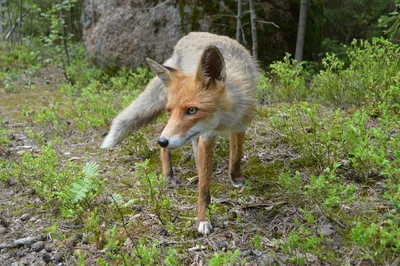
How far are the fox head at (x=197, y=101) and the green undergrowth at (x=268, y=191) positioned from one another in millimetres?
387

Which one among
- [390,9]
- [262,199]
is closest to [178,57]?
[262,199]

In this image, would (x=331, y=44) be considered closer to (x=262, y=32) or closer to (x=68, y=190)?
(x=262, y=32)

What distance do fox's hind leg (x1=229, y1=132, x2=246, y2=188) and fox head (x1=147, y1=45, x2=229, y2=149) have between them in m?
0.72

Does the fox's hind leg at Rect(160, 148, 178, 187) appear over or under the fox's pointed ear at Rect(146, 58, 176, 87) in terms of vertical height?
under

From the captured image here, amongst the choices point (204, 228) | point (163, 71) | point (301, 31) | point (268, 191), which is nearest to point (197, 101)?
point (163, 71)

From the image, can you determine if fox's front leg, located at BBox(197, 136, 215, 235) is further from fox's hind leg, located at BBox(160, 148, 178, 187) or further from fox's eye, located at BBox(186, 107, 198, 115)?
fox's hind leg, located at BBox(160, 148, 178, 187)

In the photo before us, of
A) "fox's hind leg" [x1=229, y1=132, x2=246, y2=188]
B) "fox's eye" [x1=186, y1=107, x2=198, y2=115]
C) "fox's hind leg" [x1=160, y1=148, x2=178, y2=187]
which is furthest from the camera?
"fox's hind leg" [x1=160, y1=148, x2=178, y2=187]

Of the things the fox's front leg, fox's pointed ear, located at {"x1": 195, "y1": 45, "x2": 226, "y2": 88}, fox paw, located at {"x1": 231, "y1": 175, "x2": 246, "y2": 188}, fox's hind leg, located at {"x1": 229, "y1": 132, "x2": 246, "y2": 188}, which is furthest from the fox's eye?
fox paw, located at {"x1": 231, "y1": 175, "x2": 246, "y2": 188}

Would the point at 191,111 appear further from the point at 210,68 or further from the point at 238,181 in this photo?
the point at 238,181

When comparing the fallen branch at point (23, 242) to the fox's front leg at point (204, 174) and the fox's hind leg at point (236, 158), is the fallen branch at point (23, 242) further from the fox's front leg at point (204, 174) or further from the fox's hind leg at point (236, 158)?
the fox's hind leg at point (236, 158)

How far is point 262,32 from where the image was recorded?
9.66 m

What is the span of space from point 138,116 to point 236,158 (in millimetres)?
1397

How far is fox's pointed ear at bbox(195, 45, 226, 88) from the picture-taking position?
328 centimetres

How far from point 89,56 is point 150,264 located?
1003cm
